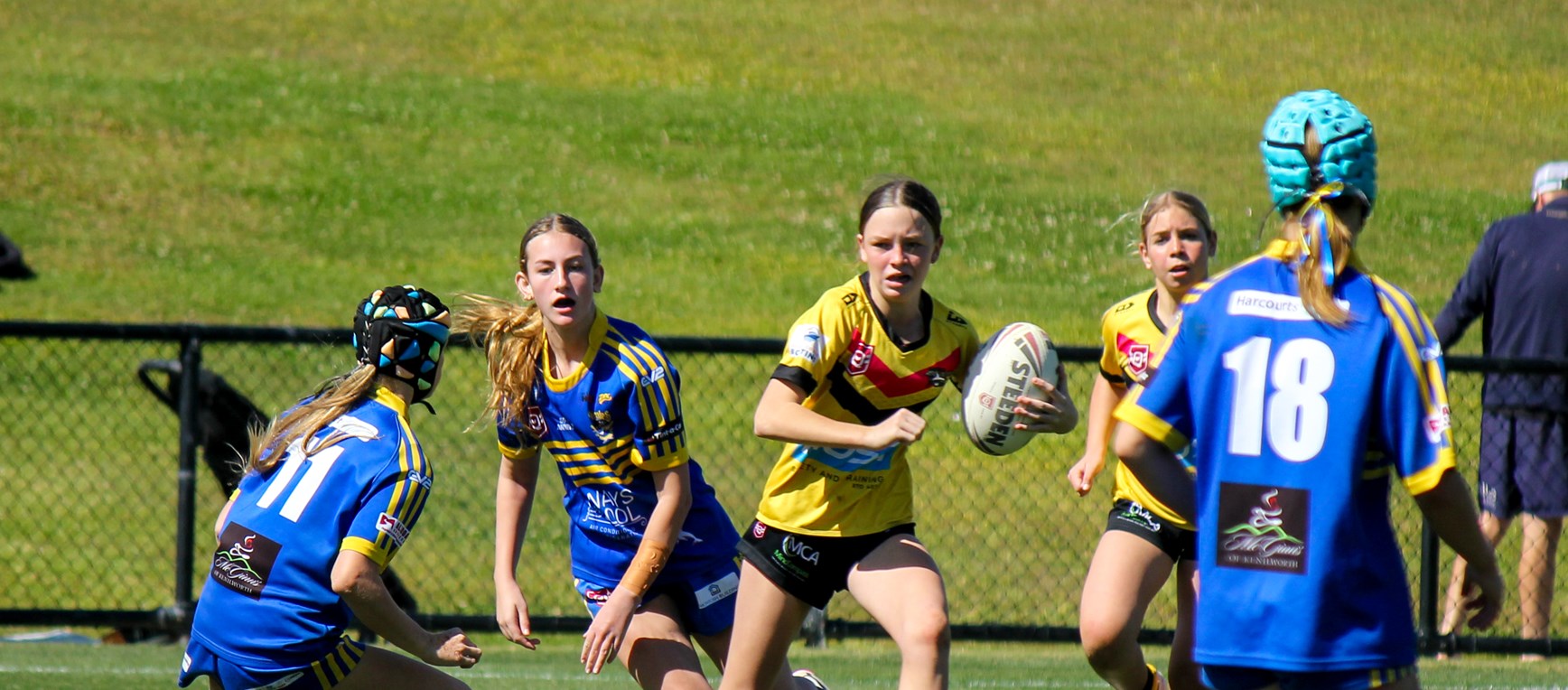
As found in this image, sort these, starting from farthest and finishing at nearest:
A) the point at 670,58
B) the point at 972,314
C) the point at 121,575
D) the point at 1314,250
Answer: the point at 670,58 → the point at 972,314 → the point at 121,575 → the point at 1314,250

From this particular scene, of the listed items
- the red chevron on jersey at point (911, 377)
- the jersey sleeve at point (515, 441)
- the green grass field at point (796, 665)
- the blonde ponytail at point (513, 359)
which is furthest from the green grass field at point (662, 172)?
the blonde ponytail at point (513, 359)

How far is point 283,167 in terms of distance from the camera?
2069cm

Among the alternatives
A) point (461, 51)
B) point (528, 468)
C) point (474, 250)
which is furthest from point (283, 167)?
point (528, 468)

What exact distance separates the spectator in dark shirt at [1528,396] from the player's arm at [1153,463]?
4.84 meters

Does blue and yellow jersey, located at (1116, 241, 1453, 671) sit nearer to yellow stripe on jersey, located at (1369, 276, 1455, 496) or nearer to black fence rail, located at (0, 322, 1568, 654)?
yellow stripe on jersey, located at (1369, 276, 1455, 496)

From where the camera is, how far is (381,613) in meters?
3.77

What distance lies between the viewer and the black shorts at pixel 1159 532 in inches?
187

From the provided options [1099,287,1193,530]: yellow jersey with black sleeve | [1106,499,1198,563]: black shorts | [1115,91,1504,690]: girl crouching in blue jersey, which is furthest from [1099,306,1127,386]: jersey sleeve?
[1115,91,1504,690]: girl crouching in blue jersey

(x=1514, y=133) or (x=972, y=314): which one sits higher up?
(x=1514, y=133)

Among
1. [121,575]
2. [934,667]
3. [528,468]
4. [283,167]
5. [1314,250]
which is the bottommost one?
[121,575]

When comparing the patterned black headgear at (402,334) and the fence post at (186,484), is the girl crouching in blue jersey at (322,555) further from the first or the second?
the fence post at (186,484)

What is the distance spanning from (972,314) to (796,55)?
12.1 m

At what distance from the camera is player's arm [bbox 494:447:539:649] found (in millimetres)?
4562

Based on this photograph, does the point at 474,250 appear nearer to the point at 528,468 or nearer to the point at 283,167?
the point at 283,167
